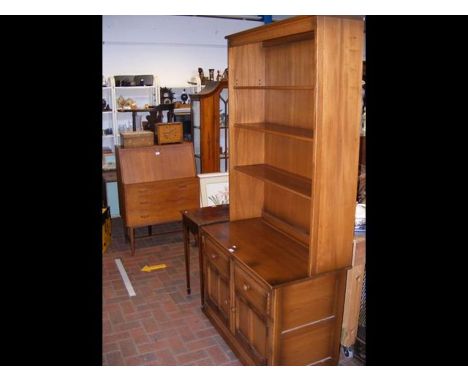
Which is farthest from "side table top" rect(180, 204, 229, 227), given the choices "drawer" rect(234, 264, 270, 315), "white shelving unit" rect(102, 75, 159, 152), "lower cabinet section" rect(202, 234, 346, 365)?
"white shelving unit" rect(102, 75, 159, 152)

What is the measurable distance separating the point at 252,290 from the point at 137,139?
328 cm

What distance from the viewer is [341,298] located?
9.47ft

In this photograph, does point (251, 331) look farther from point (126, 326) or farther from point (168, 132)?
point (168, 132)

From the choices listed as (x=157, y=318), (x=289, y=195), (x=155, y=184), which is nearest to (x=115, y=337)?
(x=157, y=318)

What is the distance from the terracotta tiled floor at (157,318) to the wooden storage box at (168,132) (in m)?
1.43

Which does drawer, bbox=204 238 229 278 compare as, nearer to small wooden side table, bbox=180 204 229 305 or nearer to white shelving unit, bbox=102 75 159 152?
small wooden side table, bbox=180 204 229 305

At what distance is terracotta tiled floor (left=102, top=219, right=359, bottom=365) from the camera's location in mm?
3393

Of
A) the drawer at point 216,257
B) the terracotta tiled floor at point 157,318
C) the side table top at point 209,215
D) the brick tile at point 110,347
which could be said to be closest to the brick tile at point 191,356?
the terracotta tiled floor at point 157,318

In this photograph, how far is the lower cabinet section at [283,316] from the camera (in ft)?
8.79

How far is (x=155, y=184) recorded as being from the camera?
524cm

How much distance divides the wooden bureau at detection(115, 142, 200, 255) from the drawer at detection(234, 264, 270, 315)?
97.6 inches

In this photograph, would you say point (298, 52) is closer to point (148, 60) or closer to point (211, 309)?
point (211, 309)
